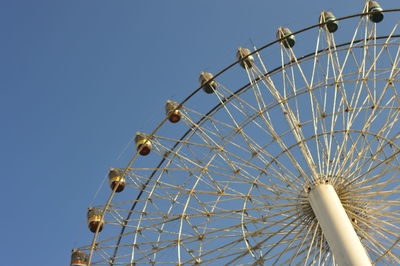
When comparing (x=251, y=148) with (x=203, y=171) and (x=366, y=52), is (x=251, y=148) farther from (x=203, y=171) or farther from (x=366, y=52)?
(x=366, y=52)

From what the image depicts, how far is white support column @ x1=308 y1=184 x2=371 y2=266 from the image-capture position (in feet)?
52.1

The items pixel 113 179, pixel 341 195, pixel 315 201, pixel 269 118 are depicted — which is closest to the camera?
pixel 315 201

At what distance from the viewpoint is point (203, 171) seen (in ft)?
70.7

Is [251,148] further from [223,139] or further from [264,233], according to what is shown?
[264,233]

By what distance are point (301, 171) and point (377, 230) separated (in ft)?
12.7

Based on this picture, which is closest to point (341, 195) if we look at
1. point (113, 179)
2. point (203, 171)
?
point (203, 171)

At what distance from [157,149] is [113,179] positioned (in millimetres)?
2286

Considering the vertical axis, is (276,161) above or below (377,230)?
above

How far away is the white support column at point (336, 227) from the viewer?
1588cm

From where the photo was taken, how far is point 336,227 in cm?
1661

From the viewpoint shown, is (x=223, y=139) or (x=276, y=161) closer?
(x=276, y=161)

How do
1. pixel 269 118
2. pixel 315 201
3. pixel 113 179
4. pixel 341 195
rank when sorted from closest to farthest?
pixel 315 201 < pixel 341 195 < pixel 269 118 < pixel 113 179

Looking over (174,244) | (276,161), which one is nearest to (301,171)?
(276,161)

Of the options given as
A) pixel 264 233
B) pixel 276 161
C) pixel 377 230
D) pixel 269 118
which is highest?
pixel 269 118
